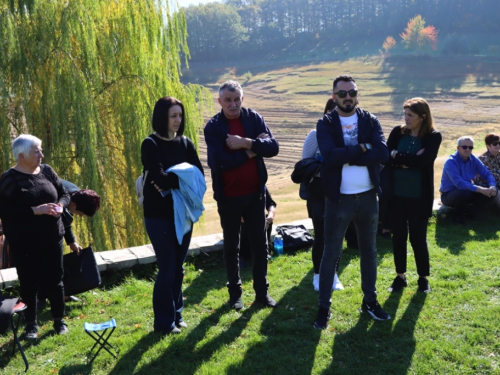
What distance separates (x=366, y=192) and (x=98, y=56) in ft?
19.0

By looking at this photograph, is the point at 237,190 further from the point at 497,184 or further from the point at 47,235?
the point at 497,184

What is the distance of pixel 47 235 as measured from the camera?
3.96m

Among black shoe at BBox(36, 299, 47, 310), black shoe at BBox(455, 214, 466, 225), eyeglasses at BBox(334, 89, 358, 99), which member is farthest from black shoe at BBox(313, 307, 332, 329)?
black shoe at BBox(455, 214, 466, 225)

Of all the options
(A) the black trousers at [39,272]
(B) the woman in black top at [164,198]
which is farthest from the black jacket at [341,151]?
(A) the black trousers at [39,272]

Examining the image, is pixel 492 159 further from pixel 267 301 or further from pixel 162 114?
pixel 162 114

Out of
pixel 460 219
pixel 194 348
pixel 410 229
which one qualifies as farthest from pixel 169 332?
pixel 460 219

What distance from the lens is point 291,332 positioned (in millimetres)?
4016

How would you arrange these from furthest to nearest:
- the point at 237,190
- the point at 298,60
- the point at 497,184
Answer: the point at 298,60 → the point at 497,184 → the point at 237,190

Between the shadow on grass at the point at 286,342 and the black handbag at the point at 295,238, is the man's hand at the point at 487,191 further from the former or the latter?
the shadow on grass at the point at 286,342

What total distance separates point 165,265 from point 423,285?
2345 mm

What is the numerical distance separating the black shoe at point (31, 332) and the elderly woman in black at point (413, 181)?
3009 millimetres

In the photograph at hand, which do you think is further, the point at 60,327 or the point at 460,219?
the point at 460,219

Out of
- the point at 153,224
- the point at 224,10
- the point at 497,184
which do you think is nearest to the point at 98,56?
the point at 153,224

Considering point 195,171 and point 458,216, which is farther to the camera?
point 458,216
